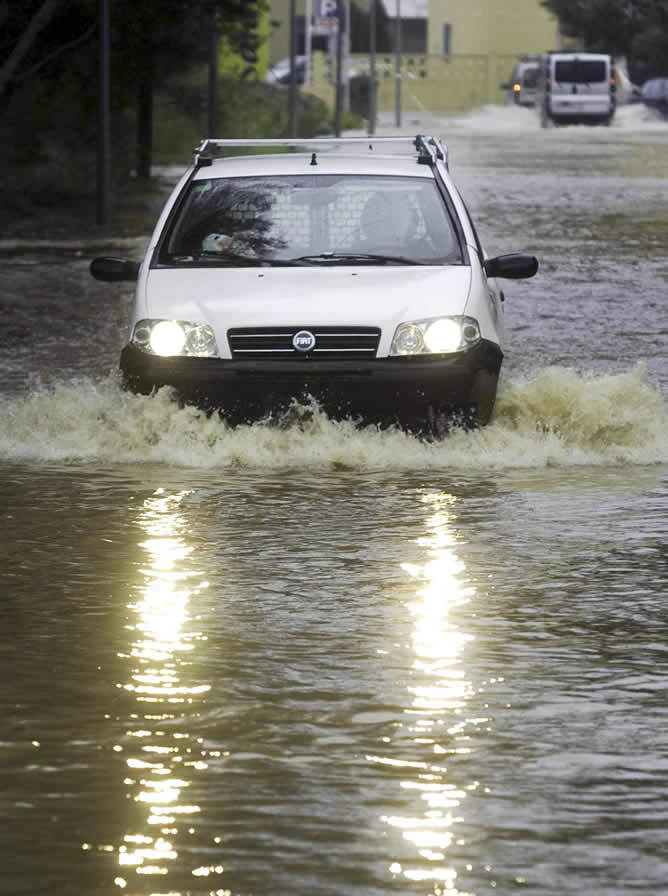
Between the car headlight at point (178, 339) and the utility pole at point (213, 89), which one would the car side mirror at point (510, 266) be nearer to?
the car headlight at point (178, 339)

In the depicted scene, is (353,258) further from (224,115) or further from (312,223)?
(224,115)

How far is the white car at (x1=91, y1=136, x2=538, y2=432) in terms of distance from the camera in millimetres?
11836

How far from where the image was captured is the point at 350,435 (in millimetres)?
12023

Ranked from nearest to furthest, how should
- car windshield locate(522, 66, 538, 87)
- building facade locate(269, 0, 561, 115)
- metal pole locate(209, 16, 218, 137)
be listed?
1. metal pole locate(209, 16, 218, 137)
2. car windshield locate(522, 66, 538, 87)
3. building facade locate(269, 0, 561, 115)

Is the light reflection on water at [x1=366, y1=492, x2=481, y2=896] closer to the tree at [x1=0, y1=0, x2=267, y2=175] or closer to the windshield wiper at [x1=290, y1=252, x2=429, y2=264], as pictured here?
the windshield wiper at [x1=290, y1=252, x2=429, y2=264]

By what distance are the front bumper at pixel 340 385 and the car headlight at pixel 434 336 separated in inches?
1.7

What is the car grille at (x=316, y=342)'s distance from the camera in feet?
38.8

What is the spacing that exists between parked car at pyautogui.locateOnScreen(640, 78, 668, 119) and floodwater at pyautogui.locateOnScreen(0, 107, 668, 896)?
70663 mm

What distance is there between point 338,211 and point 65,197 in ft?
89.3

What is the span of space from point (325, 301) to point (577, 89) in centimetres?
6718

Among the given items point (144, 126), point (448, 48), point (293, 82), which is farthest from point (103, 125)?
point (448, 48)

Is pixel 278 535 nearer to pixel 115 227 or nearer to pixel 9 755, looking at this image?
pixel 9 755

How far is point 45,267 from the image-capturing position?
86.0 feet

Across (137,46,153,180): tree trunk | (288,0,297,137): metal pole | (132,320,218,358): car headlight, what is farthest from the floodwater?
(288,0,297,137): metal pole
